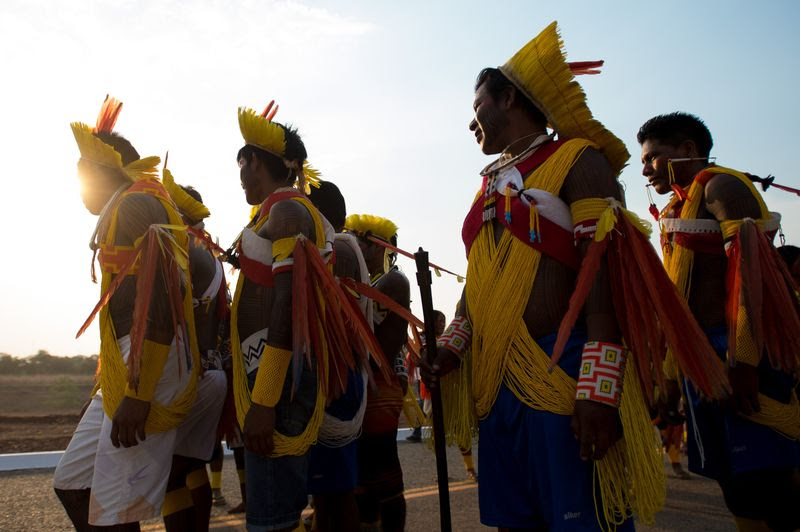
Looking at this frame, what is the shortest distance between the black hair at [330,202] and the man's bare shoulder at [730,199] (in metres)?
2.35

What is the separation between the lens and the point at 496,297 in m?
2.27

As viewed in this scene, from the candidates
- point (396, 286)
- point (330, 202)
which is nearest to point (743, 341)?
point (396, 286)

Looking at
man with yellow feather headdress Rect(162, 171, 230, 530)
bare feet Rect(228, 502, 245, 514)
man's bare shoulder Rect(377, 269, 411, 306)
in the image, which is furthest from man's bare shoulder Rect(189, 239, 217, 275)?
bare feet Rect(228, 502, 245, 514)

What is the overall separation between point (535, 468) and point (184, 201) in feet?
9.57

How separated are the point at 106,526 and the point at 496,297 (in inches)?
78.3

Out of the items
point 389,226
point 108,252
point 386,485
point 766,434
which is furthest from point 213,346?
point 766,434

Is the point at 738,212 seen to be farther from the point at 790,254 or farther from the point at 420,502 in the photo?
the point at 420,502

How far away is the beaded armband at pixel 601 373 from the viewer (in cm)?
193

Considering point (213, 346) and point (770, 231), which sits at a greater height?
point (770, 231)

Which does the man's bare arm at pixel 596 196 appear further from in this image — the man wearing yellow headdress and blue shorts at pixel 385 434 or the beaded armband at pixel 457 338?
the man wearing yellow headdress and blue shorts at pixel 385 434

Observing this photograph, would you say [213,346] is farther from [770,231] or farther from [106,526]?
[770,231]

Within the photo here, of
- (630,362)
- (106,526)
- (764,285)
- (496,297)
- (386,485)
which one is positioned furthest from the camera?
(386,485)

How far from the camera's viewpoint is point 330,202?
4.50m

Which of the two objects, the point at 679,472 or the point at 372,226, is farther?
the point at 679,472
